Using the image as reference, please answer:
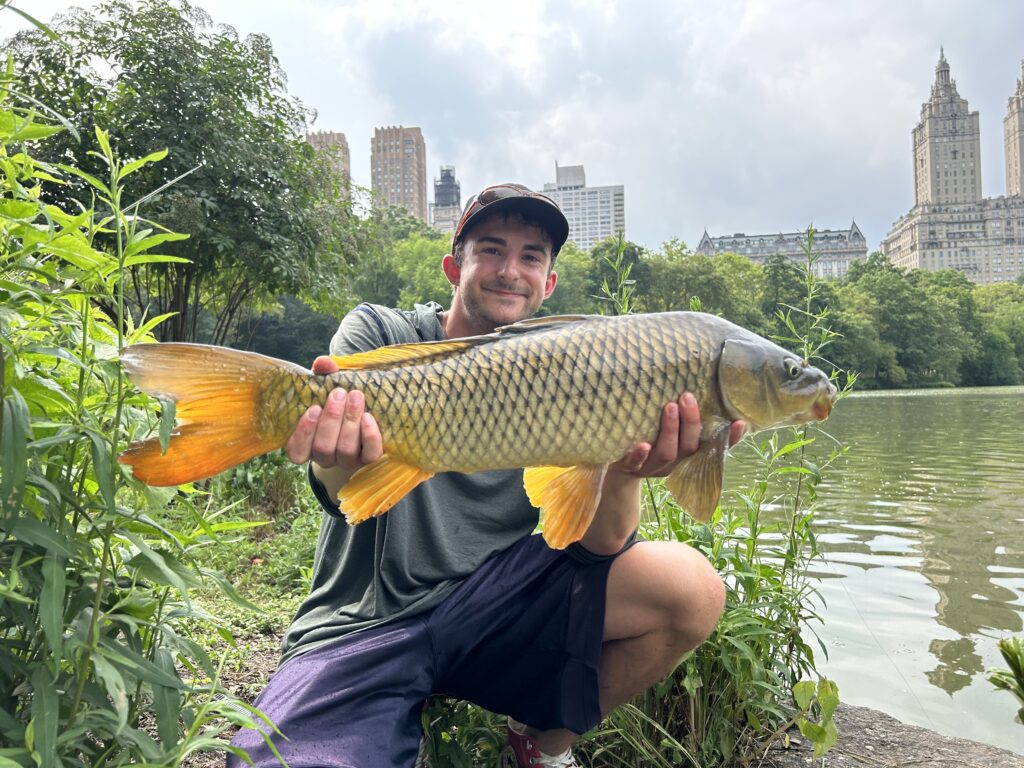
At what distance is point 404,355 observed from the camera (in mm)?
1717

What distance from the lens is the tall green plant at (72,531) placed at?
1042mm

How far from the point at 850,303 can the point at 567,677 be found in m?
47.1

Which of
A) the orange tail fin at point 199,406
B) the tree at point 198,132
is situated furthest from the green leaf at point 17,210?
the tree at point 198,132

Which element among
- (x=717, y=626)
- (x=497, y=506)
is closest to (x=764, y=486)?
(x=717, y=626)

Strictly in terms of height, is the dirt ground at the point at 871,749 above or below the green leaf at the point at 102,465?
below

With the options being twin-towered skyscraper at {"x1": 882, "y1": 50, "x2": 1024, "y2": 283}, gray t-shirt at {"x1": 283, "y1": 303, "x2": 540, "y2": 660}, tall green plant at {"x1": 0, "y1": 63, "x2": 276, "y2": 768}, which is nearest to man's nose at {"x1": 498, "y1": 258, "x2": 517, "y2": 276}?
gray t-shirt at {"x1": 283, "y1": 303, "x2": 540, "y2": 660}

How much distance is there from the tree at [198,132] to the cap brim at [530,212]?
249 inches

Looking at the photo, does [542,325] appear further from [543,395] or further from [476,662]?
[476,662]

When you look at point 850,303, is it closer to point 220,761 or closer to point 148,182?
point 148,182

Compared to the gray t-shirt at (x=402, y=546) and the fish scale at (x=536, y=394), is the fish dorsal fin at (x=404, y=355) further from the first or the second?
the gray t-shirt at (x=402, y=546)

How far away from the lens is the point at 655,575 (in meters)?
1.99

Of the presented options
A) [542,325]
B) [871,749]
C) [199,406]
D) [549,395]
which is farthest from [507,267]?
[871,749]

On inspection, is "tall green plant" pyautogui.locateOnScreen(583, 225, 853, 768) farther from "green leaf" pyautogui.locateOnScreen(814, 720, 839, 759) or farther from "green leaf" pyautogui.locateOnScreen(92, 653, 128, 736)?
"green leaf" pyautogui.locateOnScreen(92, 653, 128, 736)

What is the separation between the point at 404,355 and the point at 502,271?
92 cm
